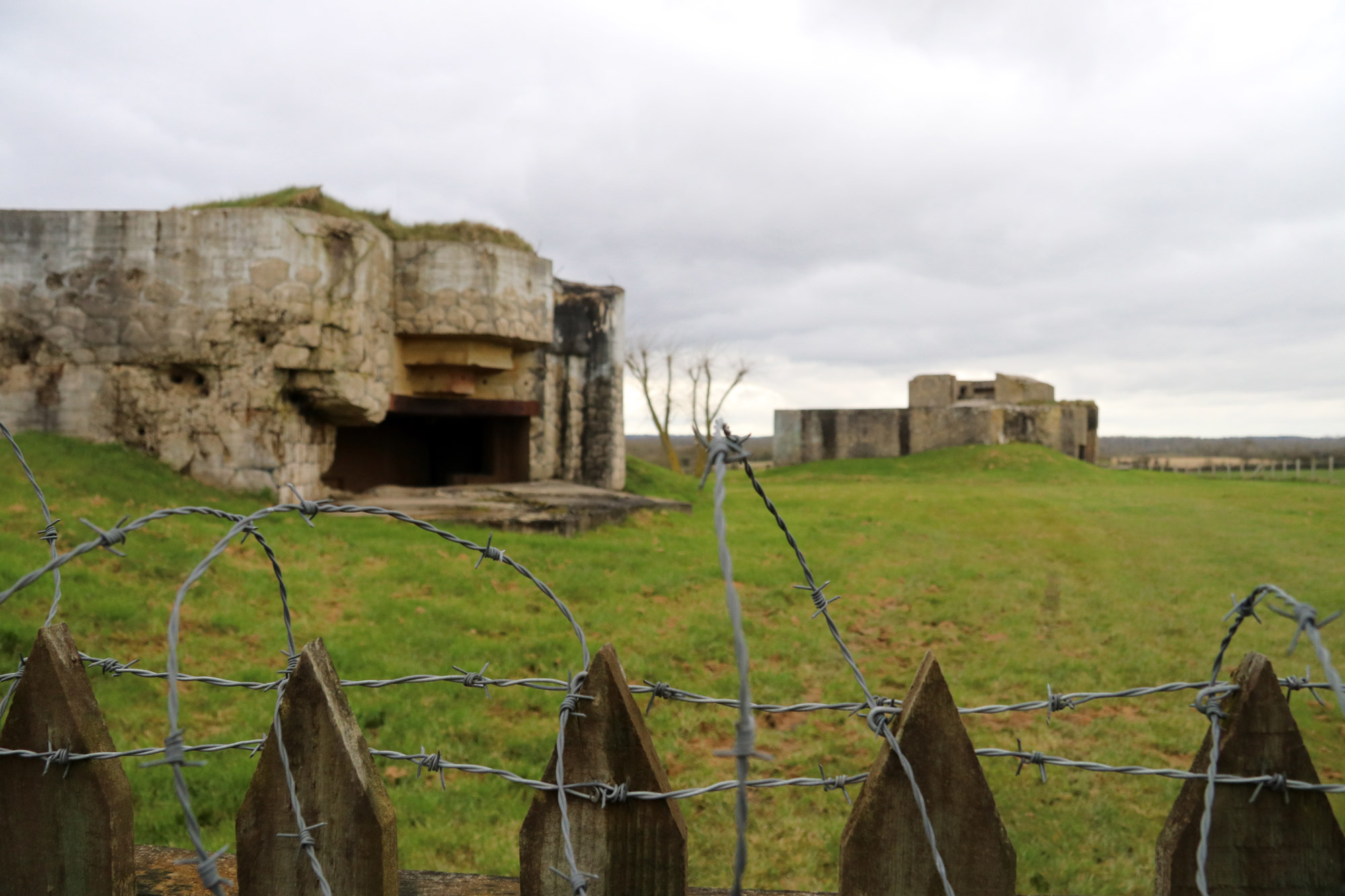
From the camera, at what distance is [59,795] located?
145cm

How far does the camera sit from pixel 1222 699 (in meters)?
1.35

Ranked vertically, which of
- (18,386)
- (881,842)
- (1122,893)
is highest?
(18,386)

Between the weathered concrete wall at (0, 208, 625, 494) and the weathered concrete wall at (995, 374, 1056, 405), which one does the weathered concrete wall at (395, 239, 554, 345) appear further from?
the weathered concrete wall at (995, 374, 1056, 405)

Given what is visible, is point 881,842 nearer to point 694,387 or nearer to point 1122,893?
point 1122,893

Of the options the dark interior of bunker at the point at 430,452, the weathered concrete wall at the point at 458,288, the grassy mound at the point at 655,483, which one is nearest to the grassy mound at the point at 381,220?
the weathered concrete wall at the point at 458,288

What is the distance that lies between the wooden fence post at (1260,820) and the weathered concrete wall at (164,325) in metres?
9.11

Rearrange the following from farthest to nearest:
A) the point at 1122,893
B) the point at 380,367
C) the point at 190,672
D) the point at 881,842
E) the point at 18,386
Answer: the point at 380,367 < the point at 18,386 < the point at 190,672 < the point at 1122,893 < the point at 881,842

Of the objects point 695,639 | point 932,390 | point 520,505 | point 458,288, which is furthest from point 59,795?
point 932,390

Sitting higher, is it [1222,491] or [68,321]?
[68,321]

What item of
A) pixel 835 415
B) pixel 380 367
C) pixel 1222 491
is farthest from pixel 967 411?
pixel 380 367

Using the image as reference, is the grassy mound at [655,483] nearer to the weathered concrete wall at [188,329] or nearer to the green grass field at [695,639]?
the green grass field at [695,639]

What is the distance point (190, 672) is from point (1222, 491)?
19.1 metres

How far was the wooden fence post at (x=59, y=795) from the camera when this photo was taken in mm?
1424

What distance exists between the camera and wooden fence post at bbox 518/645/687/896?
4.36 ft
